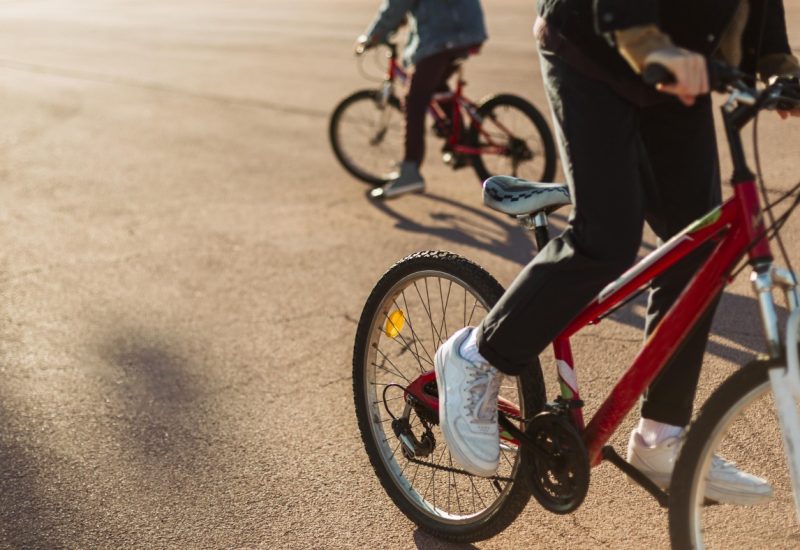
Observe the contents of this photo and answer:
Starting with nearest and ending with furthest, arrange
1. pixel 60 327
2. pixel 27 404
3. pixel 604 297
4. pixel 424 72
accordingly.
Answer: pixel 604 297
pixel 27 404
pixel 60 327
pixel 424 72

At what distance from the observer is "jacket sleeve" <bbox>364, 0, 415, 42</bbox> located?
674cm

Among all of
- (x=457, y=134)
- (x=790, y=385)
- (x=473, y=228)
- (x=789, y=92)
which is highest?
(x=789, y=92)

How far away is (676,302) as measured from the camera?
246 cm

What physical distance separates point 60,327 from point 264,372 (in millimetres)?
1208

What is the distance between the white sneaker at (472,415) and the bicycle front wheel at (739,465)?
1.79ft

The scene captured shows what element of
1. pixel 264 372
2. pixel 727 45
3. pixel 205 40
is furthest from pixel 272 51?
pixel 727 45

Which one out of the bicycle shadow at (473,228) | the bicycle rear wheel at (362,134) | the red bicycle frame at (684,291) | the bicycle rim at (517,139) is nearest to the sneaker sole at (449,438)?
the red bicycle frame at (684,291)

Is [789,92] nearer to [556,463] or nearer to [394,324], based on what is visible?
[556,463]

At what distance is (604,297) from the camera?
264cm

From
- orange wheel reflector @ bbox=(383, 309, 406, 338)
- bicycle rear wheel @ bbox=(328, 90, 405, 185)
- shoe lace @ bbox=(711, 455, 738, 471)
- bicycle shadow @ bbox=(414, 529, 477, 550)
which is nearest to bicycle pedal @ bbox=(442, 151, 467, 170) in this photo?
bicycle rear wheel @ bbox=(328, 90, 405, 185)

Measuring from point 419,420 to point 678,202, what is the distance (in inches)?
40.0

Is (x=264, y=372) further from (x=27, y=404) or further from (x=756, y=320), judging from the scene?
(x=756, y=320)

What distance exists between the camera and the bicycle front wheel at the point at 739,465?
227 cm

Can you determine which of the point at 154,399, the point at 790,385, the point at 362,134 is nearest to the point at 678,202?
the point at 790,385
